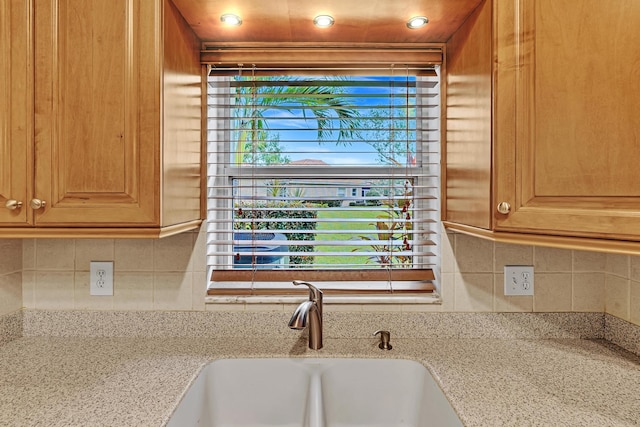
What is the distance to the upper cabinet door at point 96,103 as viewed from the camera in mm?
945

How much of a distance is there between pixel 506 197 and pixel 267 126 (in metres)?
0.91

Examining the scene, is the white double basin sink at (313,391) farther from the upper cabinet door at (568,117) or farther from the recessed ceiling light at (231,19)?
the recessed ceiling light at (231,19)

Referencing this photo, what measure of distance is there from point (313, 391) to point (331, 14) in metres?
1.16

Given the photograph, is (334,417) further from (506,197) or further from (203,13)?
(203,13)

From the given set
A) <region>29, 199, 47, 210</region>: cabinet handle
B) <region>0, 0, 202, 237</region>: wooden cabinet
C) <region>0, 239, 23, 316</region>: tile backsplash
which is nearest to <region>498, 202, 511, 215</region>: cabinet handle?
<region>0, 0, 202, 237</region>: wooden cabinet

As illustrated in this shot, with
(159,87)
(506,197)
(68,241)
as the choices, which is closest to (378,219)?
(506,197)

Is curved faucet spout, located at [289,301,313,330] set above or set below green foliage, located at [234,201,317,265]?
below

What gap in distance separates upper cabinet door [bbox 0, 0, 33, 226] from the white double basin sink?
0.78 meters

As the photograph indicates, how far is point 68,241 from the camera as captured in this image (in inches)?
51.1

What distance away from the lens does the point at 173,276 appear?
1.31 meters

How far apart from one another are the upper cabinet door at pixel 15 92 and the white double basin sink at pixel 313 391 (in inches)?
30.8

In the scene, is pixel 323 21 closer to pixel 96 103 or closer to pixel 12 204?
pixel 96 103

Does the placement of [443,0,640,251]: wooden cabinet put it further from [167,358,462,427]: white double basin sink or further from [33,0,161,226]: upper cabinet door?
[33,0,161,226]: upper cabinet door

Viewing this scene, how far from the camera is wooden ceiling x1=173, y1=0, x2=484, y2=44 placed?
1.02 meters
